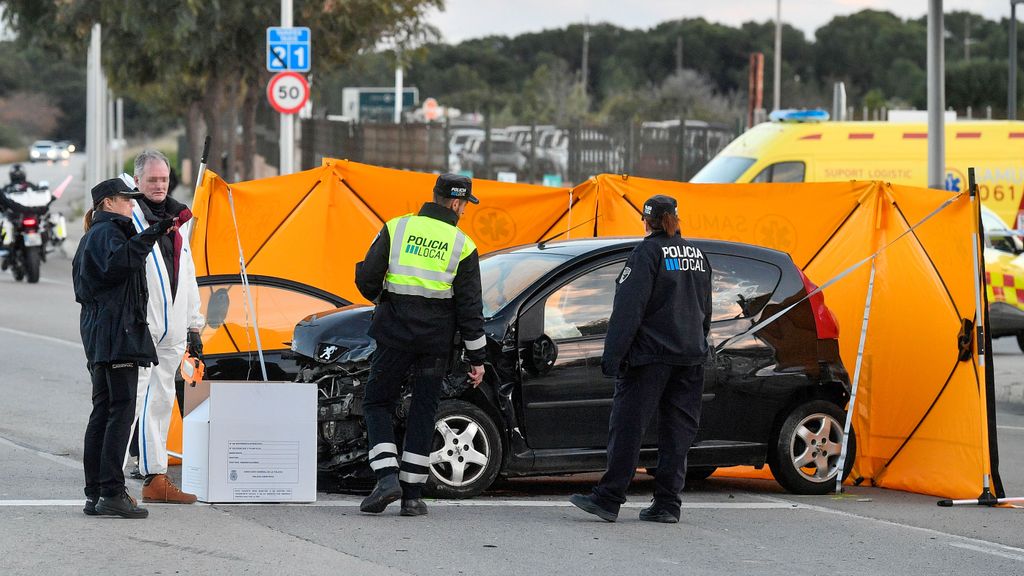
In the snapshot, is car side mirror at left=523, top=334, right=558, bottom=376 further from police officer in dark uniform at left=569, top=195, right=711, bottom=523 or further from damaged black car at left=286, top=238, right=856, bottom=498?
police officer in dark uniform at left=569, top=195, right=711, bottom=523

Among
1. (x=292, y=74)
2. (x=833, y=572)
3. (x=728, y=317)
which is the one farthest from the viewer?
(x=292, y=74)

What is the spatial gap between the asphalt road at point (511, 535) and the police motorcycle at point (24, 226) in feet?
40.0

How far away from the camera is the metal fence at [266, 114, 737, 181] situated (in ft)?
96.2

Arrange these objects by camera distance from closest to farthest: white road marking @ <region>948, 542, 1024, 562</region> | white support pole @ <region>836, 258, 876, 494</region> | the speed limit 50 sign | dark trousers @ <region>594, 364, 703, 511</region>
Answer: white road marking @ <region>948, 542, 1024, 562</region> → dark trousers @ <region>594, 364, 703, 511</region> → white support pole @ <region>836, 258, 876, 494</region> → the speed limit 50 sign

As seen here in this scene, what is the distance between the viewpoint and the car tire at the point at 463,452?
26.7 feet

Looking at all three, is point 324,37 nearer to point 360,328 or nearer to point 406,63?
point 406,63

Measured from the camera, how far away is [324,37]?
96.1 feet

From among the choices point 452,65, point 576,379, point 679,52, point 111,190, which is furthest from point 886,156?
point 452,65

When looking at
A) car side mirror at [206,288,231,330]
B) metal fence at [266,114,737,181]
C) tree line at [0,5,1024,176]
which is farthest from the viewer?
metal fence at [266,114,737,181]

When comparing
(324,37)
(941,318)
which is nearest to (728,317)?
(941,318)

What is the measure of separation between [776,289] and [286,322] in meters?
3.01

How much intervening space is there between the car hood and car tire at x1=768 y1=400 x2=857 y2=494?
2517 mm

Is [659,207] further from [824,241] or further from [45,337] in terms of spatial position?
[45,337]

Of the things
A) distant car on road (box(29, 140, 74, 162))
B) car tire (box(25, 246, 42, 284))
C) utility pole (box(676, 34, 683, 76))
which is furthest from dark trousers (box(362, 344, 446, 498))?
distant car on road (box(29, 140, 74, 162))
